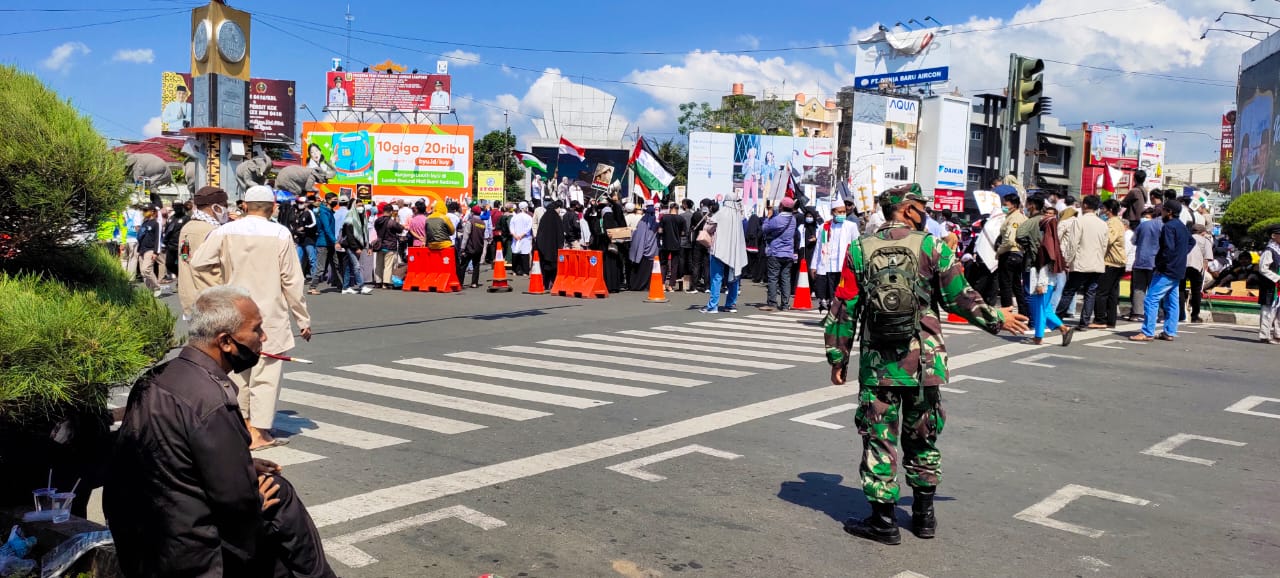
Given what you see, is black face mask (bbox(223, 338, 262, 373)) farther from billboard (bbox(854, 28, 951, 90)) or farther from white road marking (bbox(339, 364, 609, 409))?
billboard (bbox(854, 28, 951, 90))

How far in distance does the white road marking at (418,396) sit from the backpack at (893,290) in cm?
339

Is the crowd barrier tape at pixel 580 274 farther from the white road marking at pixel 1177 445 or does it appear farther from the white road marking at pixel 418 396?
the white road marking at pixel 1177 445

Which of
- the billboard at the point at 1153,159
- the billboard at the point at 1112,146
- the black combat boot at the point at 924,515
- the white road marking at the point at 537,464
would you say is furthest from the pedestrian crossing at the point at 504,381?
the billboard at the point at 1153,159

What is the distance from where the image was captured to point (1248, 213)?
25.8m

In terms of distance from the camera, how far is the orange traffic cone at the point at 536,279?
747 inches

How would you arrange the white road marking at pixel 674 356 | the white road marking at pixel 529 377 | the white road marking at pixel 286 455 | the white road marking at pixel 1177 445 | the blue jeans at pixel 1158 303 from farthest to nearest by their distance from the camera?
1. the blue jeans at pixel 1158 303
2. the white road marking at pixel 674 356
3. the white road marking at pixel 529 377
4. the white road marking at pixel 1177 445
5. the white road marking at pixel 286 455

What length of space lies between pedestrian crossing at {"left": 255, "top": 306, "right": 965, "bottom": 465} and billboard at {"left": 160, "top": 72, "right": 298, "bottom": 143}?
207 feet

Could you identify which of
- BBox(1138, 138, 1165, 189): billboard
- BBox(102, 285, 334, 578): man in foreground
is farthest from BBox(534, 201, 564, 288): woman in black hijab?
BBox(1138, 138, 1165, 189): billboard

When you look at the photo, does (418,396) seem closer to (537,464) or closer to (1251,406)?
(537,464)

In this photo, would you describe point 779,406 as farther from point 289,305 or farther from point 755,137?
point 755,137

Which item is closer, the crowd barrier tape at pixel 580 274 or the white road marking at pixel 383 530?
the white road marking at pixel 383 530

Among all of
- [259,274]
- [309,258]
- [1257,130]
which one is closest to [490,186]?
[1257,130]

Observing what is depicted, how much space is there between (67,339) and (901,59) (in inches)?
2769

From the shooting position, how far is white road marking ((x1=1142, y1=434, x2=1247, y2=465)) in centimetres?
677
